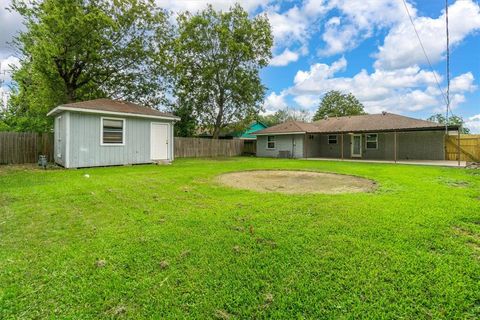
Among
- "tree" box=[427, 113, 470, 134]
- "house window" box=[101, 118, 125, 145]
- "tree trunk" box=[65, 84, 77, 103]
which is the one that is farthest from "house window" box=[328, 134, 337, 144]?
"tree trunk" box=[65, 84, 77, 103]

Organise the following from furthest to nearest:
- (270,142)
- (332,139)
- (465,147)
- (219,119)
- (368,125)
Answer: (219,119)
(270,142)
(332,139)
(368,125)
(465,147)

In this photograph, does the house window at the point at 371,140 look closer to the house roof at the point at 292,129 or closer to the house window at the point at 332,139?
the house window at the point at 332,139

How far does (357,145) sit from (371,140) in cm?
108

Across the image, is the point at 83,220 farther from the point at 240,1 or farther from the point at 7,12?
the point at 240,1

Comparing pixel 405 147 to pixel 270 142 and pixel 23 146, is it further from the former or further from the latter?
pixel 23 146

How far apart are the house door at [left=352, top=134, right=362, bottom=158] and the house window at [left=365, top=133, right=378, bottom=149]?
507 millimetres

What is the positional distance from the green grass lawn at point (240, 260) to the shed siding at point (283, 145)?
52.6 feet

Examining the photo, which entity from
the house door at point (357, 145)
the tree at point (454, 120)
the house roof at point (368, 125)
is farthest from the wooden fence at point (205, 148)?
the tree at point (454, 120)

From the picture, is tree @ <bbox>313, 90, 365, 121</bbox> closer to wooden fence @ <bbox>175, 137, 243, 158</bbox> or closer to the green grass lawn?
wooden fence @ <bbox>175, 137, 243, 158</bbox>

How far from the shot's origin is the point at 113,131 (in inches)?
480

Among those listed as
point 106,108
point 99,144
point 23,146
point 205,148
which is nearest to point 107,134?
point 99,144

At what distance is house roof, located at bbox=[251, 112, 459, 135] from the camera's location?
16480 millimetres

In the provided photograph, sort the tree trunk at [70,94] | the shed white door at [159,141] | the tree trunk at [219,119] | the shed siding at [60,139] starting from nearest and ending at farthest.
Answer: the shed siding at [60,139] < the shed white door at [159,141] < the tree trunk at [70,94] < the tree trunk at [219,119]

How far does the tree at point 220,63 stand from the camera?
22953 millimetres
